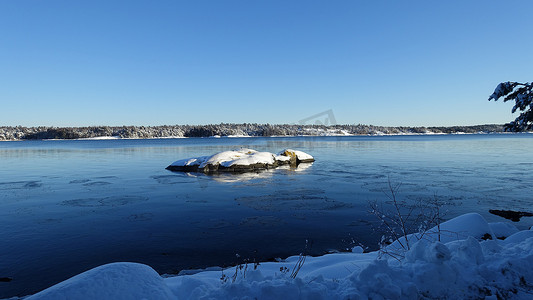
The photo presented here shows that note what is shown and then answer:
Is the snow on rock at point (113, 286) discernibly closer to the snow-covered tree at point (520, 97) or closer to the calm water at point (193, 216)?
the calm water at point (193, 216)

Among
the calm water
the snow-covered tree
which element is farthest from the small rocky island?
the snow-covered tree

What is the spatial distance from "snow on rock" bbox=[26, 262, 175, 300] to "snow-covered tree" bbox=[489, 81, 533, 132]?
8.14m

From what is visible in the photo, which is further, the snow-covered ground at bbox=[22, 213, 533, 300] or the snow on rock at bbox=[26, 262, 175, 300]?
the snow-covered ground at bbox=[22, 213, 533, 300]

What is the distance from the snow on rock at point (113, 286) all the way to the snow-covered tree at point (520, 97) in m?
8.14

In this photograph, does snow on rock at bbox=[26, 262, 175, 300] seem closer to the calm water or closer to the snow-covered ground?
the snow-covered ground

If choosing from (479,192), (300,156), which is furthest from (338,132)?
(479,192)

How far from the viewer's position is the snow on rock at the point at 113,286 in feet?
10.0

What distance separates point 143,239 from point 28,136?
18403 cm

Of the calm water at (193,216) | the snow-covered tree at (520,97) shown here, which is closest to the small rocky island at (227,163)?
the calm water at (193,216)

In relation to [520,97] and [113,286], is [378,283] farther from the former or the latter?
[520,97]

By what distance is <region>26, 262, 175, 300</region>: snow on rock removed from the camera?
306 centimetres

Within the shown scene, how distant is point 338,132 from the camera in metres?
187

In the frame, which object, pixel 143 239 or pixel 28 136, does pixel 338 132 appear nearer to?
pixel 28 136

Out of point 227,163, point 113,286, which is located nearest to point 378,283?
point 113,286
